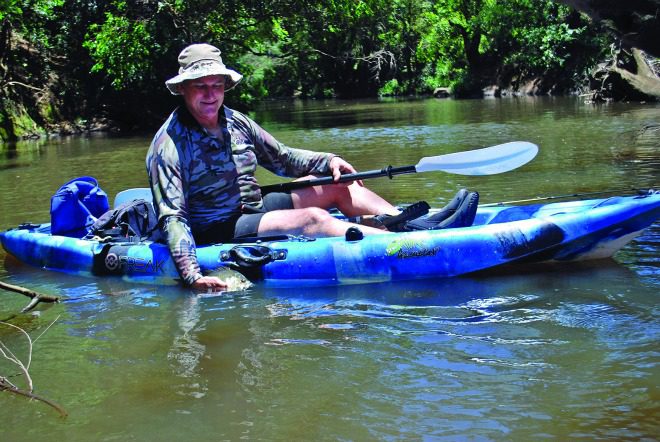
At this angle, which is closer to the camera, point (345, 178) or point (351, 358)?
point (351, 358)

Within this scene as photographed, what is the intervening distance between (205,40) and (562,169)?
1281cm

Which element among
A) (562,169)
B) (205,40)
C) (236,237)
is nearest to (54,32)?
(205,40)

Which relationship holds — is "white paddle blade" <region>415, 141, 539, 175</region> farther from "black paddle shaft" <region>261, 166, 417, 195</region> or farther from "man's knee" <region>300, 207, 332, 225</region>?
"man's knee" <region>300, 207, 332, 225</region>

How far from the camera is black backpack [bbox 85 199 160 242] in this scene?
17.2ft

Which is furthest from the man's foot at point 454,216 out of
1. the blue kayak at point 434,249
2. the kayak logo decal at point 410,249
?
the kayak logo decal at point 410,249

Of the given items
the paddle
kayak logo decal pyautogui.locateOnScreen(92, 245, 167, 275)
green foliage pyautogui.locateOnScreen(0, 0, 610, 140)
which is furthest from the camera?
green foliage pyautogui.locateOnScreen(0, 0, 610, 140)

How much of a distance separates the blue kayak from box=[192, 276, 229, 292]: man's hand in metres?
0.19

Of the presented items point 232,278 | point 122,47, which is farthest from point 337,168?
point 122,47

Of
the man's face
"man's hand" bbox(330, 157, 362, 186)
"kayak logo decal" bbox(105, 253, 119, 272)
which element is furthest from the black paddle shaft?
"kayak logo decal" bbox(105, 253, 119, 272)

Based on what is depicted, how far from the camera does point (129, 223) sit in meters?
5.29

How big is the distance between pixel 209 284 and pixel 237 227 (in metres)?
0.52

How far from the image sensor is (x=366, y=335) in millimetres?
3701

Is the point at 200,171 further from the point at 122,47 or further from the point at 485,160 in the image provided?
the point at 122,47

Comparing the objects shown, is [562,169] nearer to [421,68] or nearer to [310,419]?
[310,419]
